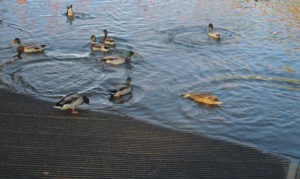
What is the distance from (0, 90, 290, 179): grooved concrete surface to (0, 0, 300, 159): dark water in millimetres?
1054

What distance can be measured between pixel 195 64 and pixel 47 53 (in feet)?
21.7

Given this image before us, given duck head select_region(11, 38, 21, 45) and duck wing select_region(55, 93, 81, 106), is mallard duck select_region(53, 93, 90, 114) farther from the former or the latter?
duck head select_region(11, 38, 21, 45)

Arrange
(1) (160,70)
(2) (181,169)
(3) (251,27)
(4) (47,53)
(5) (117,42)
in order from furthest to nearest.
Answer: (3) (251,27) → (5) (117,42) → (4) (47,53) → (1) (160,70) → (2) (181,169)

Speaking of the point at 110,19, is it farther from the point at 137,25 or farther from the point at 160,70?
the point at 160,70

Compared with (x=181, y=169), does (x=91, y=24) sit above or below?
above

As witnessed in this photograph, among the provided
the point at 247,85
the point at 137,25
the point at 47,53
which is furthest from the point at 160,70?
the point at 137,25

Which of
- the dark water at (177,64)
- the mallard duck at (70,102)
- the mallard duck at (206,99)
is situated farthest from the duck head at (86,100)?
the mallard duck at (206,99)

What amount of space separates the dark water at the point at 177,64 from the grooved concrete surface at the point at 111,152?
1054 millimetres

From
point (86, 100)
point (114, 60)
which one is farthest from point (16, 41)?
point (86, 100)

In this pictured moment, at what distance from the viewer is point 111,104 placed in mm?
13453

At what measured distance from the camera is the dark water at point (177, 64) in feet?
42.2

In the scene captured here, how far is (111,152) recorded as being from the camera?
10.0 meters

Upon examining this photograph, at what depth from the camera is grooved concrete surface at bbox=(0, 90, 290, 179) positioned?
921 cm

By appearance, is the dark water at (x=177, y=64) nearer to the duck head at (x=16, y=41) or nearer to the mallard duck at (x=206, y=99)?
the mallard duck at (x=206, y=99)
